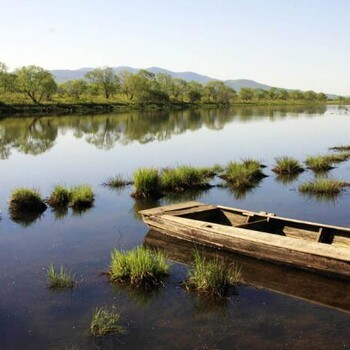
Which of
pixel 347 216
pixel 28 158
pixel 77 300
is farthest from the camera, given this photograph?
pixel 28 158

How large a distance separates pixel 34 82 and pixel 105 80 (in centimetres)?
3128

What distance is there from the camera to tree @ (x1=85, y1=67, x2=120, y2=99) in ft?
411

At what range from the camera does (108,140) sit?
45.1 meters

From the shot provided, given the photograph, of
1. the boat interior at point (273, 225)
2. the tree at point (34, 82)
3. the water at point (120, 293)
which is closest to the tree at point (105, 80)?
the tree at point (34, 82)

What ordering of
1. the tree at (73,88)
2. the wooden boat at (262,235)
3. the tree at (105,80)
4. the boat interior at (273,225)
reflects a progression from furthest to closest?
the tree at (105,80)
the tree at (73,88)
the boat interior at (273,225)
the wooden boat at (262,235)

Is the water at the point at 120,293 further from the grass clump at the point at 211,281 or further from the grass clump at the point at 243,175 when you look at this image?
the grass clump at the point at 243,175

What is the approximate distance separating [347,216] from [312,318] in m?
8.71

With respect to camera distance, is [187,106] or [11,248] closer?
[11,248]

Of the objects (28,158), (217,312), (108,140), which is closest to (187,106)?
(108,140)

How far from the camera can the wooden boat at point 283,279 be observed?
1052cm

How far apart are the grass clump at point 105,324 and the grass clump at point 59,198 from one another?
10.2 meters

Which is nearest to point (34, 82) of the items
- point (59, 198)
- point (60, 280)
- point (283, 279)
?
point (59, 198)

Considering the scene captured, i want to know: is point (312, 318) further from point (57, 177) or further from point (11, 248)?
point (57, 177)

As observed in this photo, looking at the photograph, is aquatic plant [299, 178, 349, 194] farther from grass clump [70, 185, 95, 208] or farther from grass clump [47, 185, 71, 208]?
grass clump [47, 185, 71, 208]
